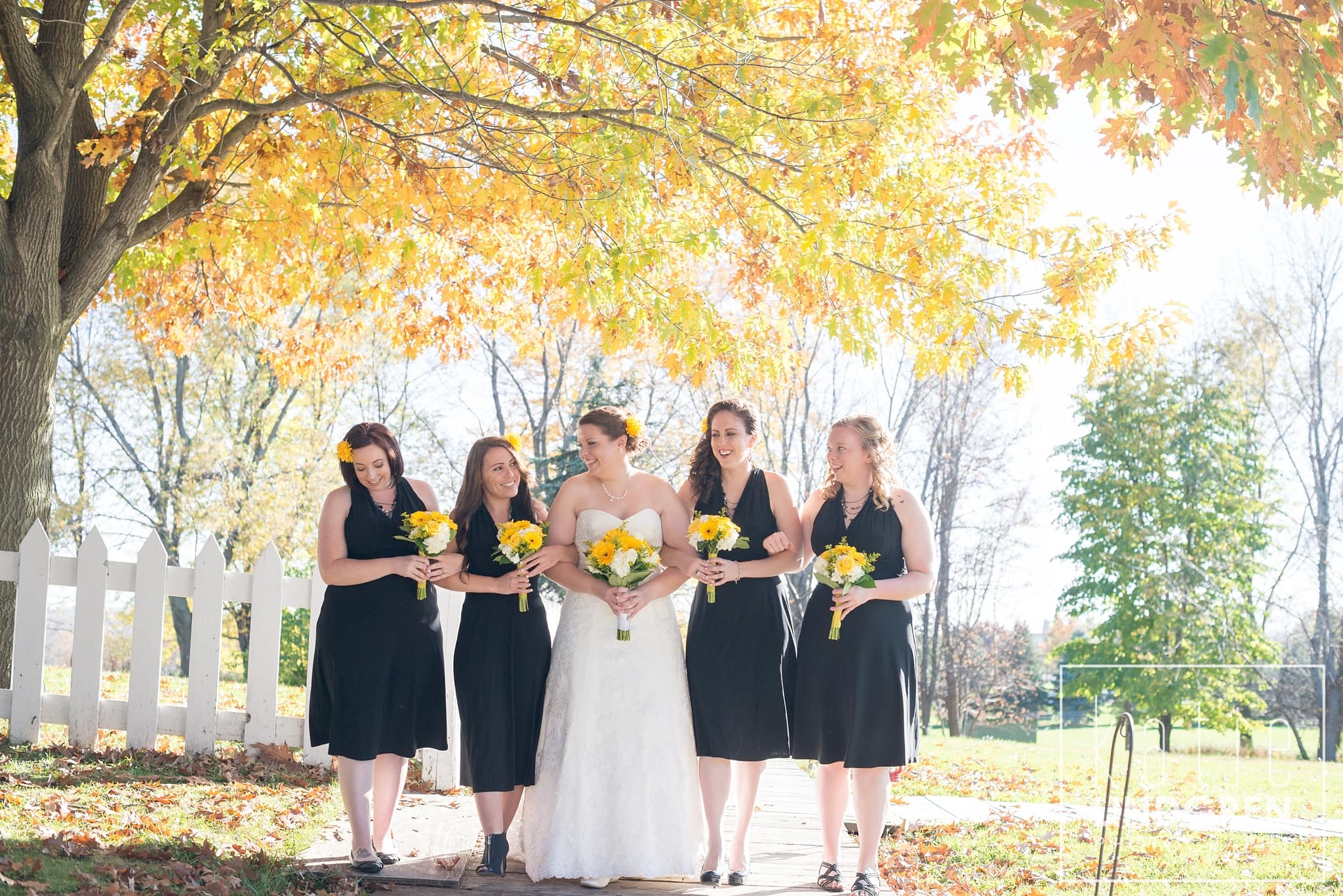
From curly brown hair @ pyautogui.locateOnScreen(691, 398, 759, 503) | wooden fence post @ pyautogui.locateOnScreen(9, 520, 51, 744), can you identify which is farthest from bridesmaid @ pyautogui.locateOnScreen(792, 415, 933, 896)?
wooden fence post @ pyautogui.locateOnScreen(9, 520, 51, 744)

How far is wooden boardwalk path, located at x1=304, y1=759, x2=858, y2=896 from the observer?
16.0ft

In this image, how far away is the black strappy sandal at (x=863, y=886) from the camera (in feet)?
16.0

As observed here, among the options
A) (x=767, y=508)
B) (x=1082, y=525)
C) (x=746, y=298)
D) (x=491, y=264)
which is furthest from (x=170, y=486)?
(x=767, y=508)

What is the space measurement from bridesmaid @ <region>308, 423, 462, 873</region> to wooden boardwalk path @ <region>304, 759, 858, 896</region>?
0.22 m

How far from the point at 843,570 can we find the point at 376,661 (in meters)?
2.14

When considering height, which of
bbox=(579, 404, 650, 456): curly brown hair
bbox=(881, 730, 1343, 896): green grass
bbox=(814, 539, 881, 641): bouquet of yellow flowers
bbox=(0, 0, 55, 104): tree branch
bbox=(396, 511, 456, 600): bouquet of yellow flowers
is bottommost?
bbox=(881, 730, 1343, 896): green grass

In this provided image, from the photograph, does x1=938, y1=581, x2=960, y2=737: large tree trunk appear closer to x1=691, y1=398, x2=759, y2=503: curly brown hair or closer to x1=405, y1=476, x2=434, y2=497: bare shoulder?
x1=691, y1=398, x2=759, y2=503: curly brown hair

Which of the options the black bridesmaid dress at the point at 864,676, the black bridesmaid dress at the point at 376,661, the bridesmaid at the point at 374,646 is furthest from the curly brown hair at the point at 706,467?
the black bridesmaid dress at the point at 376,661

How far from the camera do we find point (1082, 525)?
24.7 m

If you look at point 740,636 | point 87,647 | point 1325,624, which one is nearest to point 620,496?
point 740,636

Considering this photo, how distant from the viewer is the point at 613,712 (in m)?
5.07

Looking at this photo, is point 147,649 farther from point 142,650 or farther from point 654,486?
point 654,486

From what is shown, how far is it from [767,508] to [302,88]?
456 cm

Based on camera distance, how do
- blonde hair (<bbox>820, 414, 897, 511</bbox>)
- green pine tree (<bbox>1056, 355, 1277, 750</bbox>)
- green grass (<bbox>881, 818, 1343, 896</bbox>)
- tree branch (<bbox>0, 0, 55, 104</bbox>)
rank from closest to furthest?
blonde hair (<bbox>820, 414, 897, 511</bbox>), green grass (<bbox>881, 818, 1343, 896</bbox>), tree branch (<bbox>0, 0, 55, 104</bbox>), green pine tree (<bbox>1056, 355, 1277, 750</bbox>)
